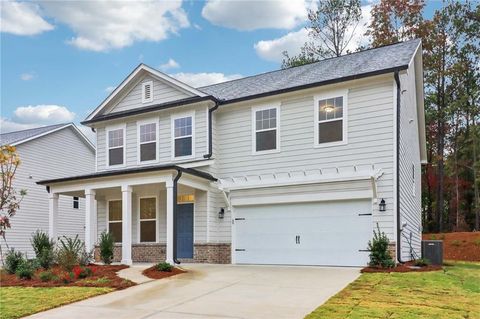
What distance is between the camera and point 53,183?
16.1m

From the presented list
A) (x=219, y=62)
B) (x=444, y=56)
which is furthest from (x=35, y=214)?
(x=444, y=56)

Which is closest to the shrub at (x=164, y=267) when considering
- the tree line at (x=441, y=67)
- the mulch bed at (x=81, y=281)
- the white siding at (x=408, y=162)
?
the mulch bed at (x=81, y=281)

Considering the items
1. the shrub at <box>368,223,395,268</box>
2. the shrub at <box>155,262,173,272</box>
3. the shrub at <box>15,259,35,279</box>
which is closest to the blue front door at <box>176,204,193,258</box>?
the shrub at <box>155,262,173,272</box>

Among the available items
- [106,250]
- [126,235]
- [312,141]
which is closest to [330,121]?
[312,141]

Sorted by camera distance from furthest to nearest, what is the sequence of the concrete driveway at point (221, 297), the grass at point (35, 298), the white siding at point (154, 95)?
the white siding at point (154, 95) < the grass at point (35, 298) < the concrete driveway at point (221, 297)

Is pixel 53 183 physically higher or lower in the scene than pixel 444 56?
lower

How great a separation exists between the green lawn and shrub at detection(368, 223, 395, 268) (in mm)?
1067

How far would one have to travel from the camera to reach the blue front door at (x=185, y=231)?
50.1 ft

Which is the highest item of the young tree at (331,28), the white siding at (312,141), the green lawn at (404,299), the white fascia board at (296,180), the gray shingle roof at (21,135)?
the young tree at (331,28)

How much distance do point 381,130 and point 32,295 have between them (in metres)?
9.59

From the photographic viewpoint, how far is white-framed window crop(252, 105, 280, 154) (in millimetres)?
14562

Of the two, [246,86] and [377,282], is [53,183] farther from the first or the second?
[377,282]

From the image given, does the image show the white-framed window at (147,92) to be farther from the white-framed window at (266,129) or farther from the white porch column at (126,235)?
the white porch column at (126,235)

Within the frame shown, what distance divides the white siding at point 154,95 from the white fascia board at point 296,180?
3.59m
